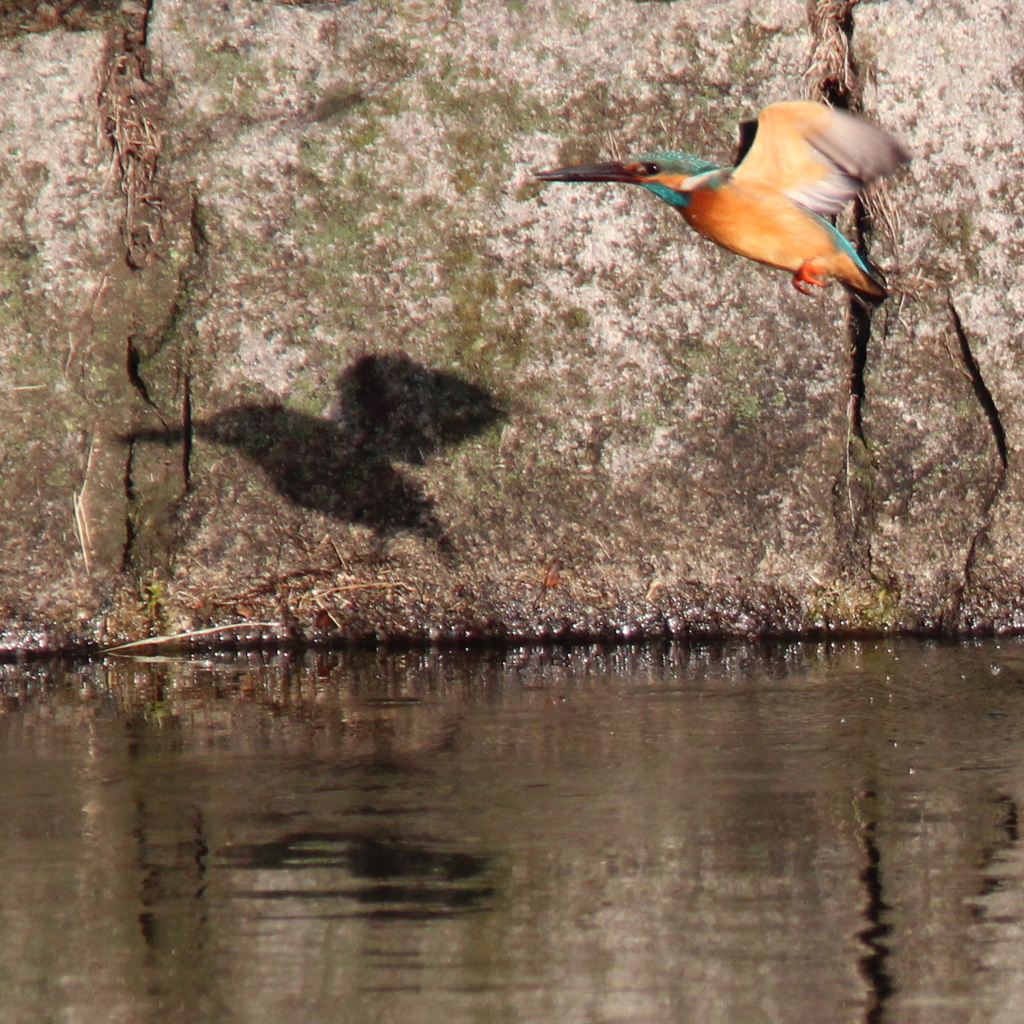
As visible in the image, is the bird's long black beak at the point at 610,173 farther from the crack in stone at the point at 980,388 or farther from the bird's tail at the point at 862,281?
the crack in stone at the point at 980,388

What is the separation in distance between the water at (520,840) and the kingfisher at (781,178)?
995 millimetres

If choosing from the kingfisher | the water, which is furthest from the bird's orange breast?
the water

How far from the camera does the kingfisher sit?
3172mm

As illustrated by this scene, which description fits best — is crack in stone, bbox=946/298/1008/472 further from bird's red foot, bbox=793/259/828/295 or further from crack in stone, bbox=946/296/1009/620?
bird's red foot, bbox=793/259/828/295

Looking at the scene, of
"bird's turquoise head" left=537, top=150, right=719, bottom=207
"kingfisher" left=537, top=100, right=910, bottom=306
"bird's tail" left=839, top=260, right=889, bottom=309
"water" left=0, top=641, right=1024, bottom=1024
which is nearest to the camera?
"water" left=0, top=641, right=1024, bottom=1024

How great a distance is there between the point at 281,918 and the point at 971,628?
2.54m

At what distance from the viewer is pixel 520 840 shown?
2.79m

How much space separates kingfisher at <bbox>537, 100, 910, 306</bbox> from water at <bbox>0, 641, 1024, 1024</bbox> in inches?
39.2

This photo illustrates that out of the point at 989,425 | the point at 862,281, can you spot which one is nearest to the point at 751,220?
the point at 862,281

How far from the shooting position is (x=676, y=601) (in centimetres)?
444

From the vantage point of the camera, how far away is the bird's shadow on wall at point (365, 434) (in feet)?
14.4

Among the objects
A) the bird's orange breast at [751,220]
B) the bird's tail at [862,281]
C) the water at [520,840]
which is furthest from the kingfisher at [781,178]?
the water at [520,840]

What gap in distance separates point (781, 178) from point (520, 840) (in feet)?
4.55

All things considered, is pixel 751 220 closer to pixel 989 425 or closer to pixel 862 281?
pixel 862 281
